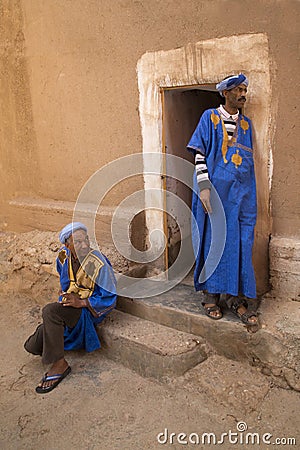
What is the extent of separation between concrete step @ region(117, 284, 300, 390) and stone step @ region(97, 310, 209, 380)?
0.27ft

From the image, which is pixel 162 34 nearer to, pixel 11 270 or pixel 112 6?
pixel 112 6

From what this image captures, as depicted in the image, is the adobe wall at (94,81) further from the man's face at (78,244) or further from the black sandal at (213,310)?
the man's face at (78,244)

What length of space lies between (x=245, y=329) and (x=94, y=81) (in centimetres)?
280

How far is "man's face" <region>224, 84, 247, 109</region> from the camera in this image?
3047 millimetres

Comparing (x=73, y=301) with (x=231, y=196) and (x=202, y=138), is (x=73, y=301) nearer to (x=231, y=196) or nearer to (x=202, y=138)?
(x=231, y=196)

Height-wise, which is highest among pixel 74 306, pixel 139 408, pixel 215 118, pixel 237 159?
pixel 215 118

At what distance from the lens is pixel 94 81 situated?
13.9ft

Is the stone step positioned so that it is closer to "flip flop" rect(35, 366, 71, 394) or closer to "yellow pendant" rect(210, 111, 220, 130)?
"flip flop" rect(35, 366, 71, 394)

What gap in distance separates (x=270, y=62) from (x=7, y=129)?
11.4ft

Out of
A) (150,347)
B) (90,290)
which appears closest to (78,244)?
(90,290)

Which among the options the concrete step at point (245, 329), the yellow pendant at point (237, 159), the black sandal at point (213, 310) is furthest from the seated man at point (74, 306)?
the yellow pendant at point (237, 159)

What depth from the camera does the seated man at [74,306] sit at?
3.28 m

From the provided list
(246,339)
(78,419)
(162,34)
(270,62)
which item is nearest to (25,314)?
(78,419)

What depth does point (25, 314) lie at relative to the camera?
4426 mm
